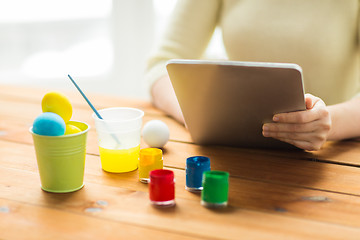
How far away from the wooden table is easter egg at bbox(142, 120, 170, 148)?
0.03m

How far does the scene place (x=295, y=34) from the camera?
1426 mm

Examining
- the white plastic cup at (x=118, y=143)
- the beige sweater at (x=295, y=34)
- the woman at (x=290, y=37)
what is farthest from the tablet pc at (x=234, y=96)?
the beige sweater at (x=295, y=34)

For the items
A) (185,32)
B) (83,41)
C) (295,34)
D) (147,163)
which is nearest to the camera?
(147,163)

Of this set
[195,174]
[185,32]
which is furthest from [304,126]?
[185,32]

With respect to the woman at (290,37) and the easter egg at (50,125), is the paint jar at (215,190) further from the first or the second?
the woman at (290,37)

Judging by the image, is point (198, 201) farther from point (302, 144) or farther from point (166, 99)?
point (166, 99)

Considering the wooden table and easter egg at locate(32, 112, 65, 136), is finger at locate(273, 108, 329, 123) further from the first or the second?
easter egg at locate(32, 112, 65, 136)

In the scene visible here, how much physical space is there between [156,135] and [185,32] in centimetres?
60

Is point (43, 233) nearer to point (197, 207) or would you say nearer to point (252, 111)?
point (197, 207)

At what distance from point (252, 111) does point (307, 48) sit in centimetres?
52

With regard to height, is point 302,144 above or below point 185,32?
below

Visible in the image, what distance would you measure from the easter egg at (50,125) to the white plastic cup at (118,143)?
148 millimetres

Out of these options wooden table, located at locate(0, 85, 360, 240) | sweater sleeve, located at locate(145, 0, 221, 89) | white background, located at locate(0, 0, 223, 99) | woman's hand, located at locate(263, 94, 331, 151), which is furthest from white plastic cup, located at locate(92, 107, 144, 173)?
white background, located at locate(0, 0, 223, 99)

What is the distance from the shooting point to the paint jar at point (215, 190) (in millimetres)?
801
